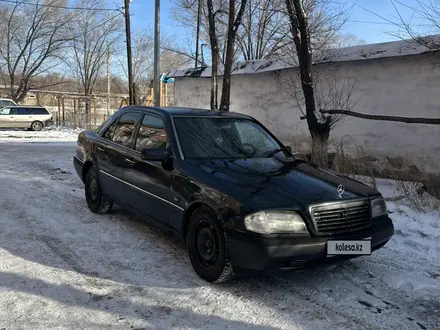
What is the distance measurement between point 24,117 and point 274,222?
24.0 metres

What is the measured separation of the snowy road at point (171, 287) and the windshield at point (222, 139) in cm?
115

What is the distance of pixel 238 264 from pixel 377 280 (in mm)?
1427

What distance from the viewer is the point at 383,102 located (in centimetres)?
1020

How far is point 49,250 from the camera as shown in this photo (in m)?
4.63

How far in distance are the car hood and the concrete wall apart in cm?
586

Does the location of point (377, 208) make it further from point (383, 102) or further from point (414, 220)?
point (383, 102)

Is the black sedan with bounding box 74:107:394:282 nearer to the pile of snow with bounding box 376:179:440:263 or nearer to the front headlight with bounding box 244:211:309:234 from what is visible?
the front headlight with bounding box 244:211:309:234

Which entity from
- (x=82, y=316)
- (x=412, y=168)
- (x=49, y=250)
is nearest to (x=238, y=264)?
(x=82, y=316)

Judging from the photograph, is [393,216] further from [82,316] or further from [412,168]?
[82,316]

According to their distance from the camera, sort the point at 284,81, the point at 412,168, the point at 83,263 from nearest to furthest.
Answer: the point at 83,263
the point at 412,168
the point at 284,81

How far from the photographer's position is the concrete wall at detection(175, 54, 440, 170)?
9266mm

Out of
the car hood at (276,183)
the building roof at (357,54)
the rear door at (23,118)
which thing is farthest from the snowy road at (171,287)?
the rear door at (23,118)

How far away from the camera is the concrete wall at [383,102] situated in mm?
9266

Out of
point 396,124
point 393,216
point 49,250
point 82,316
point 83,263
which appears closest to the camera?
point 82,316
